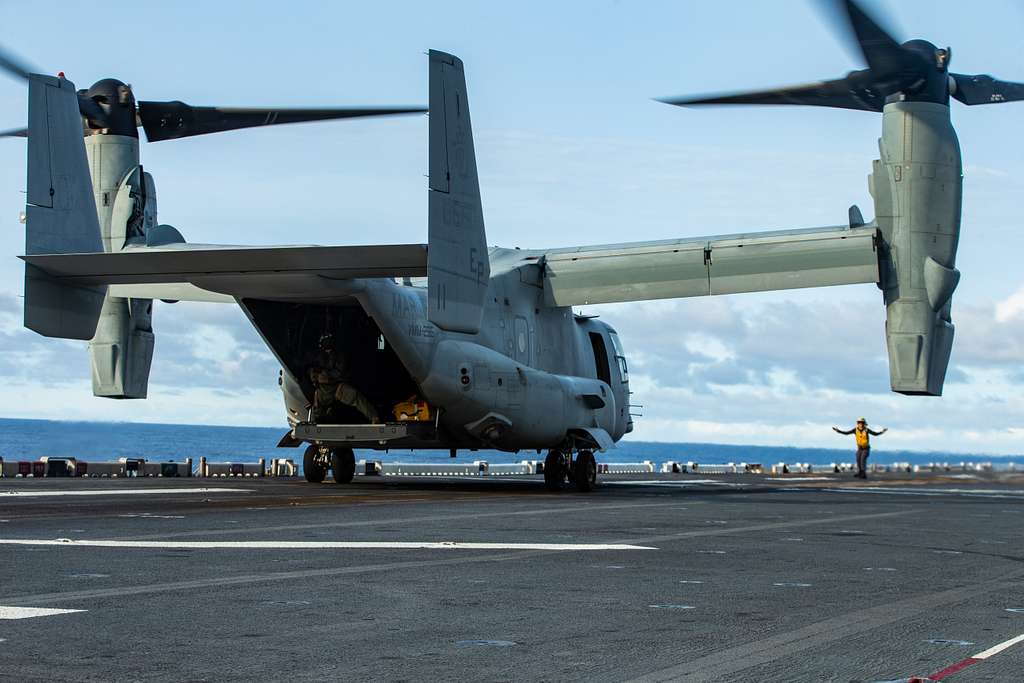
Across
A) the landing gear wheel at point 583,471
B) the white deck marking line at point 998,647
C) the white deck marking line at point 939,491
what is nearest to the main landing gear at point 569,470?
the landing gear wheel at point 583,471

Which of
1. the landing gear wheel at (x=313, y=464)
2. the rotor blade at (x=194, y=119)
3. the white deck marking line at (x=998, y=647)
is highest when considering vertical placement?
the rotor blade at (x=194, y=119)

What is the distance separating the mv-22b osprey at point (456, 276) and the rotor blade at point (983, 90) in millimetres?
51

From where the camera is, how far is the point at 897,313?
2492 cm

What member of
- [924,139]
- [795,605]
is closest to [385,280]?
[924,139]

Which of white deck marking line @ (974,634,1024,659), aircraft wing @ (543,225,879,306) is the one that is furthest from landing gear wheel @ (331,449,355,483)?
white deck marking line @ (974,634,1024,659)

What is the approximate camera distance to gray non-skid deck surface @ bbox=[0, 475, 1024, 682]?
6383 mm

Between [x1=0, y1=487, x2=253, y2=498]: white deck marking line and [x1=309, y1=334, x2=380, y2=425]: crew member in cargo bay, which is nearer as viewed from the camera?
[x1=0, y1=487, x2=253, y2=498]: white deck marking line

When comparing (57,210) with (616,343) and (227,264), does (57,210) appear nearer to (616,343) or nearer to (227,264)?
(227,264)

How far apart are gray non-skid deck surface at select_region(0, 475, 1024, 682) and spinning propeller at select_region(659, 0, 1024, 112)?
38.1 feet

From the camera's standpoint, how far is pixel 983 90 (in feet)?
89.2

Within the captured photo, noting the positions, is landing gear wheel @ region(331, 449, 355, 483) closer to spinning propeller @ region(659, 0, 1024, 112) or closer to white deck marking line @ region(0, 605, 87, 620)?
spinning propeller @ region(659, 0, 1024, 112)

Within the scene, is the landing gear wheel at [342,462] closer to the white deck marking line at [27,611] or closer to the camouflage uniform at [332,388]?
the camouflage uniform at [332,388]

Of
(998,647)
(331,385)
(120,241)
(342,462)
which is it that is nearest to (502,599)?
(998,647)

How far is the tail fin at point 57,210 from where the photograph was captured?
1969cm
